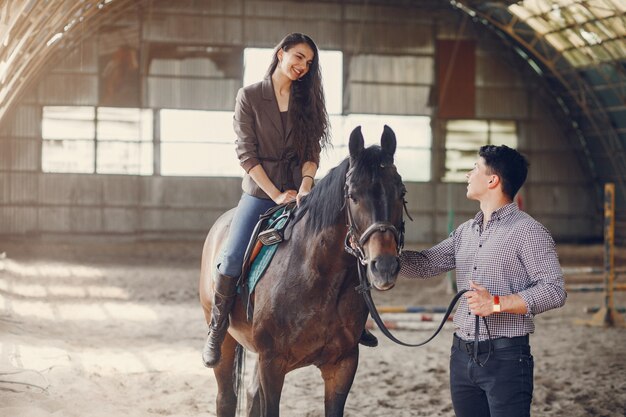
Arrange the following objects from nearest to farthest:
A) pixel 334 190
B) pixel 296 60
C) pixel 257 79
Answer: pixel 334 190 < pixel 296 60 < pixel 257 79

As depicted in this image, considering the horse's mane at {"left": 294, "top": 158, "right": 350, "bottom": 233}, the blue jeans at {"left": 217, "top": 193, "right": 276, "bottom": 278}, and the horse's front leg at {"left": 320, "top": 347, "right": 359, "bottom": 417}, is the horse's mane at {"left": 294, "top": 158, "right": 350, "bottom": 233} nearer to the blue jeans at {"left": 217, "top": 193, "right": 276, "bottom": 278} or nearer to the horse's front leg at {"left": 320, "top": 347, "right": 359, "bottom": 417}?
the blue jeans at {"left": 217, "top": 193, "right": 276, "bottom": 278}

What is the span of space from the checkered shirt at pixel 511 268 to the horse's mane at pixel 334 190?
0.47 m

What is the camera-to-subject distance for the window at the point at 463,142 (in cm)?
2375

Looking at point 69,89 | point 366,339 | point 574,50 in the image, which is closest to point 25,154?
point 69,89

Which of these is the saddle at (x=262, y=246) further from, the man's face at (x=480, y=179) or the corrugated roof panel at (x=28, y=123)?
the corrugated roof panel at (x=28, y=123)

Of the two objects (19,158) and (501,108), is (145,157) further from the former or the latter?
(501,108)

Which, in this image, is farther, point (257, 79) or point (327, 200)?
point (257, 79)

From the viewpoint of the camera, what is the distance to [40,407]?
5430 millimetres

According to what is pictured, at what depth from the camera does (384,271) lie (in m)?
2.96

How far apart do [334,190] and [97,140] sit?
19727mm

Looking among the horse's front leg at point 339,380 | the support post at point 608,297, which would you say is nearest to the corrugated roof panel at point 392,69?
the support post at point 608,297

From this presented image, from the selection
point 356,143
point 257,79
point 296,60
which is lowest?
point 356,143

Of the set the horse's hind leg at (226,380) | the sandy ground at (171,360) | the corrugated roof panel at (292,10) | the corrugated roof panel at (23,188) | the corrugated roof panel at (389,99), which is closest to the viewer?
the horse's hind leg at (226,380)

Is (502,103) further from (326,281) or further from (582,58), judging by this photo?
(326,281)
